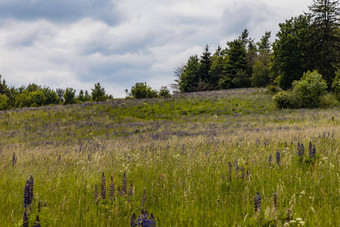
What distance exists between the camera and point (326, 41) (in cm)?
3697

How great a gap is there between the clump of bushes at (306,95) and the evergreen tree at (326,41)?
39.5 ft

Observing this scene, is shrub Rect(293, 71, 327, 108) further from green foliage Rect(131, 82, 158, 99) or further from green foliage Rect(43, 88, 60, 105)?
green foliage Rect(43, 88, 60, 105)

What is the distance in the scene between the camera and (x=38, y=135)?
1758 centimetres

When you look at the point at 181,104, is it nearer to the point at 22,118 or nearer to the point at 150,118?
the point at 150,118

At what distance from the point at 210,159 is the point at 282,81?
39370 mm

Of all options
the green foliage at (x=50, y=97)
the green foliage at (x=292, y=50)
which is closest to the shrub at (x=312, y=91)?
the green foliage at (x=292, y=50)

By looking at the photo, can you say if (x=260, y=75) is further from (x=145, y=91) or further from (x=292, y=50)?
(x=145, y=91)

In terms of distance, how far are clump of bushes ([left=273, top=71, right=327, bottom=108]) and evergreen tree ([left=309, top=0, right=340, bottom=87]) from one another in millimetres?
12047

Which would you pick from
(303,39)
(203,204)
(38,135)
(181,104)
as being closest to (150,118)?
(181,104)

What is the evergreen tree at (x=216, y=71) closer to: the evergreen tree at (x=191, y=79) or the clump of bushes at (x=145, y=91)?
the evergreen tree at (x=191, y=79)

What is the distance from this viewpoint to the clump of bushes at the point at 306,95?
26.5 metres

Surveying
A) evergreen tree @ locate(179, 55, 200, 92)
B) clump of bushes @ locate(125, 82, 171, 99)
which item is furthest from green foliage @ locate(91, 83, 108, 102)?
evergreen tree @ locate(179, 55, 200, 92)

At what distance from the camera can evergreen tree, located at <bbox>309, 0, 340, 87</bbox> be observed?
36.7 m

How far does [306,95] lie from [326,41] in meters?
16.7
